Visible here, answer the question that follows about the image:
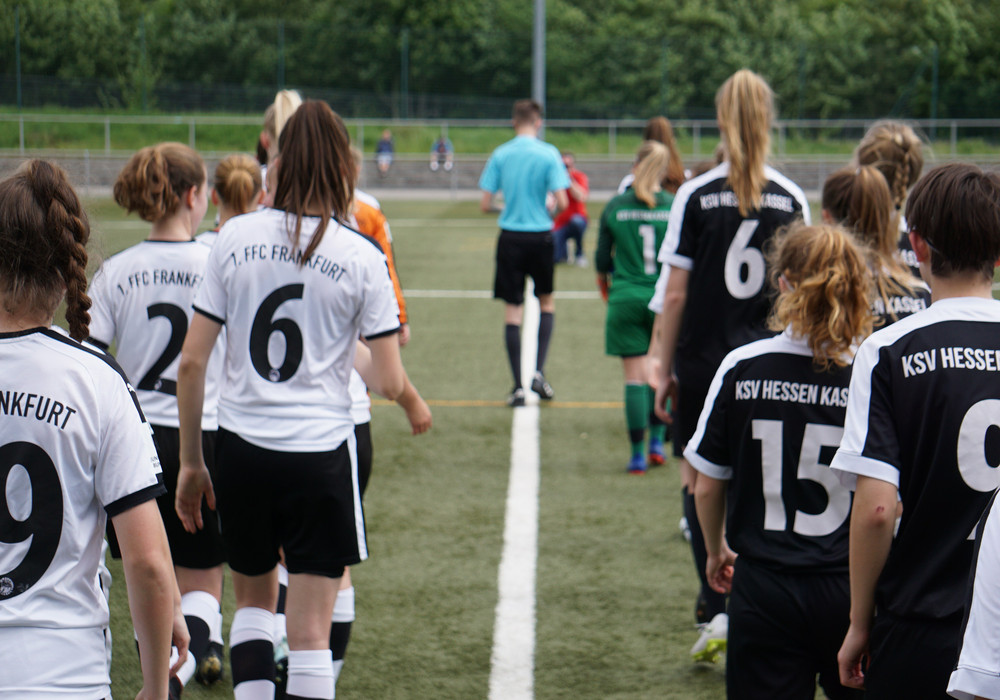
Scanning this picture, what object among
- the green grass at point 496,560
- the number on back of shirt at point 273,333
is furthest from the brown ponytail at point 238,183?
the number on back of shirt at point 273,333

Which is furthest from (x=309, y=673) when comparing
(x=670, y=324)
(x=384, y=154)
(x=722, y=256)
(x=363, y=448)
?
(x=384, y=154)

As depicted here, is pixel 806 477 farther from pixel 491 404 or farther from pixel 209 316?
pixel 491 404

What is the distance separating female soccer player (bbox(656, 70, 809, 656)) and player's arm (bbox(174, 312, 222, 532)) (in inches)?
73.6

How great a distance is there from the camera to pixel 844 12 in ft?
145

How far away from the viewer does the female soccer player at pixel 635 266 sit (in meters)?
6.24

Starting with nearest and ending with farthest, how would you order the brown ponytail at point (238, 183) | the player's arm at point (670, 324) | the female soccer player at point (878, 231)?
the female soccer player at point (878, 231)
the brown ponytail at point (238, 183)
the player's arm at point (670, 324)

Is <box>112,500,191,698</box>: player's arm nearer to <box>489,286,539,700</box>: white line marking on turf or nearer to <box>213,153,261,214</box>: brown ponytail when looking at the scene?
<box>489,286,539,700</box>: white line marking on turf

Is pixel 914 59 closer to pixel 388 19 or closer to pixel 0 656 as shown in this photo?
pixel 388 19

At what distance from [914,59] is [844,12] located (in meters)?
8.66

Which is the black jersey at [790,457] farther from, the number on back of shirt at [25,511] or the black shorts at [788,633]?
the number on back of shirt at [25,511]

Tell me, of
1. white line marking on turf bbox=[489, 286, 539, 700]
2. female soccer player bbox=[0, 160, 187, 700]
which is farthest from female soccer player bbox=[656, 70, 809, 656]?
female soccer player bbox=[0, 160, 187, 700]

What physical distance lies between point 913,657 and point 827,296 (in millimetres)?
938

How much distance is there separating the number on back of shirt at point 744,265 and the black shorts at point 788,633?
158 centimetres

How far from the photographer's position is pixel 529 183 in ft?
26.9
